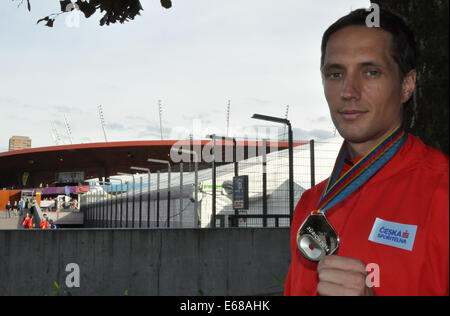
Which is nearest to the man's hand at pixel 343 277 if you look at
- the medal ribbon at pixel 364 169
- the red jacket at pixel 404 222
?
the red jacket at pixel 404 222

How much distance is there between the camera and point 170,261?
8.95 meters

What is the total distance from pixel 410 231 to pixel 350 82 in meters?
0.63

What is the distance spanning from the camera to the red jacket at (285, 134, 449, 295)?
4.47ft

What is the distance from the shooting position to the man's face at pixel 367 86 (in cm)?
174

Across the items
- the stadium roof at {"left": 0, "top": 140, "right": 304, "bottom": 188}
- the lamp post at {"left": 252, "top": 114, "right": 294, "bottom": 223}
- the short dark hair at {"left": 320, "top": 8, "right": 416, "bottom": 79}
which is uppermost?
the short dark hair at {"left": 320, "top": 8, "right": 416, "bottom": 79}

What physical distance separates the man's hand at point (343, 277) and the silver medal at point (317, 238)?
0.64 ft

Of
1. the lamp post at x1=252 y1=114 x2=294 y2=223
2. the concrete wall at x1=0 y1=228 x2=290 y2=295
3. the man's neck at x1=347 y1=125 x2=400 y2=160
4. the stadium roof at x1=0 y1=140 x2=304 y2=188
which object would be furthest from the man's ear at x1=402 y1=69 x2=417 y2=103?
the stadium roof at x1=0 y1=140 x2=304 y2=188

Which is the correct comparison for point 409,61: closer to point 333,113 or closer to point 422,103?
point 333,113

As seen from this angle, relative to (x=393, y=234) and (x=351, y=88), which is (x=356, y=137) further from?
(x=393, y=234)

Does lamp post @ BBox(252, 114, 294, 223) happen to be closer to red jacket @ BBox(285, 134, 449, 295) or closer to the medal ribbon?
the medal ribbon

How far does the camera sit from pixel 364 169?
161cm

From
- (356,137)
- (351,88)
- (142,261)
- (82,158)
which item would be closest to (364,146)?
(356,137)

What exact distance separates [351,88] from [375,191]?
41cm
